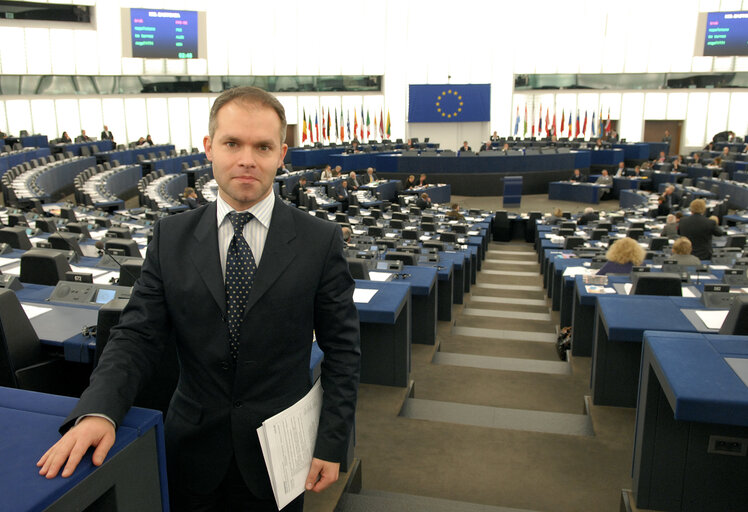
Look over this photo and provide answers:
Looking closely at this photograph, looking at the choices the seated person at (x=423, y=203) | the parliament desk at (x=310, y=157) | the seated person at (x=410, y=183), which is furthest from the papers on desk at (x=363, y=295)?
the parliament desk at (x=310, y=157)

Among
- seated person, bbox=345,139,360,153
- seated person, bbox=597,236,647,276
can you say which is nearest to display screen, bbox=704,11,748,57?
seated person, bbox=345,139,360,153

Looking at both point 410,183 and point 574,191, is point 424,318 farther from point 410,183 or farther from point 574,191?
point 574,191

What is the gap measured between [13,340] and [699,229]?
900cm

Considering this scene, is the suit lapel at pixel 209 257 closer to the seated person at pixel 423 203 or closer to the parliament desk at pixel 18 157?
the seated person at pixel 423 203

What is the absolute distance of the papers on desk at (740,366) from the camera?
7.36 ft

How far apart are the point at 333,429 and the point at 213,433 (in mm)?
329

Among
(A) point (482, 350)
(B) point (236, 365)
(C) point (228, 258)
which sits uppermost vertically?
(C) point (228, 258)

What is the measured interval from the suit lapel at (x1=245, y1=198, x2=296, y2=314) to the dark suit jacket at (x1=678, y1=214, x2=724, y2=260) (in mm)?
8670

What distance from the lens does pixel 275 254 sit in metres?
1.59

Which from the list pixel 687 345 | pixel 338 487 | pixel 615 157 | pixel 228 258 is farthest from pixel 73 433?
pixel 615 157

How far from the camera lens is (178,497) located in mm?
1683

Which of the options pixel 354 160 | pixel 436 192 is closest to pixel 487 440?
pixel 436 192

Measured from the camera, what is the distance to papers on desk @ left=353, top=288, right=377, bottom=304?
4.01 metres

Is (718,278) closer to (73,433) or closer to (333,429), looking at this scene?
(333,429)
